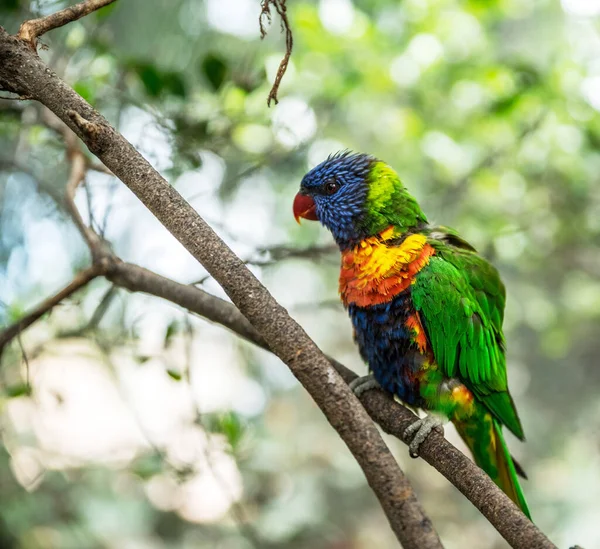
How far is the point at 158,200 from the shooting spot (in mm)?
1521

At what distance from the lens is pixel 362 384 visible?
7.69 feet

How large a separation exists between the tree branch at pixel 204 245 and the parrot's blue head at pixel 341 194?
42.1 inches

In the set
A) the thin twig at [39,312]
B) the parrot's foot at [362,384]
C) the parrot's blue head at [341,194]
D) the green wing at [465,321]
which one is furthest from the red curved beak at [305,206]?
the thin twig at [39,312]

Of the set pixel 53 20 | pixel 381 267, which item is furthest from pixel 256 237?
pixel 53 20

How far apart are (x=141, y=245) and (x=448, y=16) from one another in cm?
244

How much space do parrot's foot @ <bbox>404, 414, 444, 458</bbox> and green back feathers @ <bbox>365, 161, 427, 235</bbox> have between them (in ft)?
2.67

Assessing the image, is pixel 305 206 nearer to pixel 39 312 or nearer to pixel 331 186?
pixel 331 186

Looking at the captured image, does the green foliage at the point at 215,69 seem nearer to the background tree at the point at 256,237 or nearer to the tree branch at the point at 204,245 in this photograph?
the background tree at the point at 256,237

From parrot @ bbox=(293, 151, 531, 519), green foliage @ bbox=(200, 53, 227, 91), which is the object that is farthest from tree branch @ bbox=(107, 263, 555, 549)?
green foliage @ bbox=(200, 53, 227, 91)

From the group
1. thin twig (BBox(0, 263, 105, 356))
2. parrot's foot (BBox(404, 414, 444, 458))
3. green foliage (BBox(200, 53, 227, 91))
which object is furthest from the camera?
green foliage (BBox(200, 53, 227, 91))

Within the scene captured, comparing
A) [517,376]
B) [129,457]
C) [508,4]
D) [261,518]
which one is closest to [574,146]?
[508,4]

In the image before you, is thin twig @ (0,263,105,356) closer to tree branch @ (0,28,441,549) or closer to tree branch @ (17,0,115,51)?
tree branch @ (0,28,441,549)

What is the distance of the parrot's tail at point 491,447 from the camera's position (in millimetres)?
2332

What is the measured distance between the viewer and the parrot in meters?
2.24
